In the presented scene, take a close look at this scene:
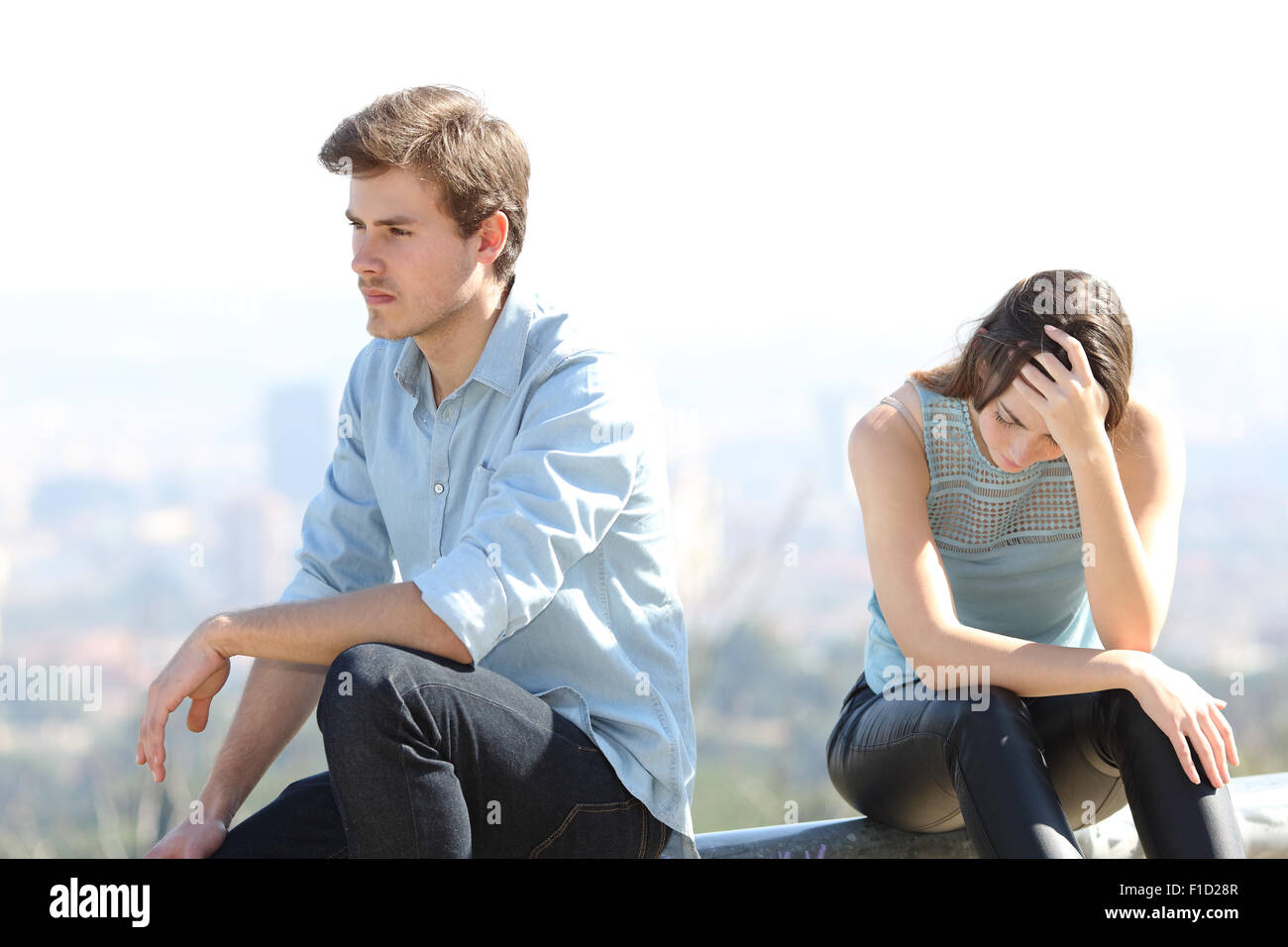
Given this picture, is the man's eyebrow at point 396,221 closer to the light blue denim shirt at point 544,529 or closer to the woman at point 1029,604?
the light blue denim shirt at point 544,529

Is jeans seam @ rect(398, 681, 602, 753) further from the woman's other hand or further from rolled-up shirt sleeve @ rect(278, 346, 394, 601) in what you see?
the woman's other hand

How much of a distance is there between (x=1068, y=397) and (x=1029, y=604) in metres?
0.43

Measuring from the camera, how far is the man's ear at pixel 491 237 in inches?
82.5

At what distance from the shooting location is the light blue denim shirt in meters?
1.81

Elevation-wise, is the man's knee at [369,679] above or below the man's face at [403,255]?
below

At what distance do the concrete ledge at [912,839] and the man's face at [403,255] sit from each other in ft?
3.12

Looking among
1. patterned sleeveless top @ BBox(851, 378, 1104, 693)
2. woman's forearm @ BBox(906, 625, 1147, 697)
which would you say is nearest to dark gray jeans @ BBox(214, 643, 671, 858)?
woman's forearm @ BBox(906, 625, 1147, 697)

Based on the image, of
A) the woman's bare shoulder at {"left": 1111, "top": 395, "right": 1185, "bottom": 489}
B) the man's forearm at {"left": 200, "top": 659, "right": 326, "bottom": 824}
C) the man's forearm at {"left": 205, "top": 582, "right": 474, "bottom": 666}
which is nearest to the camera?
the man's forearm at {"left": 205, "top": 582, "right": 474, "bottom": 666}

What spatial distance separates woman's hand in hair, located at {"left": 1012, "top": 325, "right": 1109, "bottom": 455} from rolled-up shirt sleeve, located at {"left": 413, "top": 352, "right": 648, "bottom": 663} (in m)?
0.64

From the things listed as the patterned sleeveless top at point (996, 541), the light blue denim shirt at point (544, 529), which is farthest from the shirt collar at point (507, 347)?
the patterned sleeveless top at point (996, 541)
